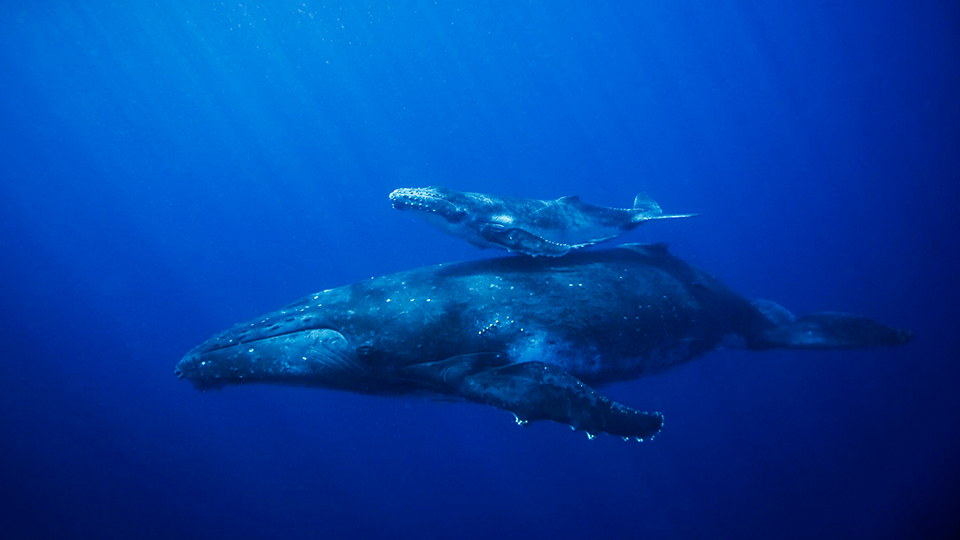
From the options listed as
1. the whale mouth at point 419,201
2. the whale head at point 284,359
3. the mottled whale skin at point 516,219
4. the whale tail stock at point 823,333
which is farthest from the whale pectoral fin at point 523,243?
the whale tail stock at point 823,333

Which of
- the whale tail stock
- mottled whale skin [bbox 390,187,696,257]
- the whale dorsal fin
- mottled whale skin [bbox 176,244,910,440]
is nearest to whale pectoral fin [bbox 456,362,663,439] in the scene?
mottled whale skin [bbox 176,244,910,440]

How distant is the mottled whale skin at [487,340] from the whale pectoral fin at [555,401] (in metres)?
0.01

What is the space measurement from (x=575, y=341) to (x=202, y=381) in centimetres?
440

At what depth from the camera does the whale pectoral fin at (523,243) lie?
624 centimetres

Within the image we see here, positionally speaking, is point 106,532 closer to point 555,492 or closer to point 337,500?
point 337,500

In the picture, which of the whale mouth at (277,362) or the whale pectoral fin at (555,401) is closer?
the whale pectoral fin at (555,401)

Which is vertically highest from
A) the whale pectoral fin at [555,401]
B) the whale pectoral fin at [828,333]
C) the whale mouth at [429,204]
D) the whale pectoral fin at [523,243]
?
the whale mouth at [429,204]

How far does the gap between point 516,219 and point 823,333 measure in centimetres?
550

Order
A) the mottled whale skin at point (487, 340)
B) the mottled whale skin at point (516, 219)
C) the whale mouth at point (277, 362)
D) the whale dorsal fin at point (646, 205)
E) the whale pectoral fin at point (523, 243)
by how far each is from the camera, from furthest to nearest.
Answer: the whale dorsal fin at point (646, 205) < the mottled whale skin at point (516, 219) < the whale pectoral fin at point (523, 243) < the whale mouth at point (277, 362) < the mottled whale skin at point (487, 340)

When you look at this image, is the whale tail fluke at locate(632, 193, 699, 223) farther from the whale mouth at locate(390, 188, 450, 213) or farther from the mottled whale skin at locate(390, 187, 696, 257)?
the whale mouth at locate(390, 188, 450, 213)

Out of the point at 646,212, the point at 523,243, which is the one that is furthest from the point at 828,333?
the point at 523,243

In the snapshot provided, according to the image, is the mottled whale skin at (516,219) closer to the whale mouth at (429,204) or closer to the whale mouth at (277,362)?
the whale mouth at (429,204)

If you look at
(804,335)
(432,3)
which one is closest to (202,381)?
(804,335)

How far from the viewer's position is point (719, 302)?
7.57 metres
